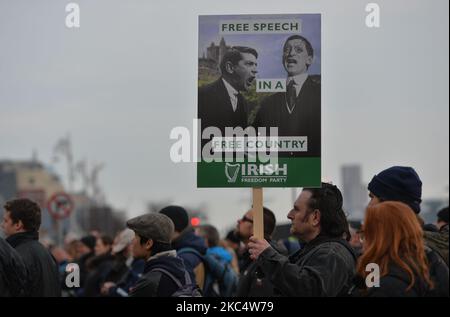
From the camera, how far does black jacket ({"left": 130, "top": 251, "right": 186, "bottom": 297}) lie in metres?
8.25

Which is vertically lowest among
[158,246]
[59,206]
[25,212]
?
[59,206]

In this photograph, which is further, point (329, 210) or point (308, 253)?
point (329, 210)

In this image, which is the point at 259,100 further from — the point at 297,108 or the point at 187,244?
the point at 187,244

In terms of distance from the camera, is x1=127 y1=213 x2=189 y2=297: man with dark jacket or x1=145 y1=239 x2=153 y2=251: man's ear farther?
x1=145 y1=239 x2=153 y2=251: man's ear

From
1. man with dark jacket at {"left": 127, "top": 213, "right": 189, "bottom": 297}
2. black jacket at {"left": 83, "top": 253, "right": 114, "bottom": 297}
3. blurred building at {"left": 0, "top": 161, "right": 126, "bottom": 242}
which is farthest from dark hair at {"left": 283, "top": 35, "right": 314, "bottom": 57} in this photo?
blurred building at {"left": 0, "top": 161, "right": 126, "bottom": 242}

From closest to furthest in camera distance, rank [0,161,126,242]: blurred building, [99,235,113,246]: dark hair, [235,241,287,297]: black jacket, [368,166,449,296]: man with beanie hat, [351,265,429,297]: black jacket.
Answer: [351,265,429,297]: black jacket, [368,166,449,296]: man with beanie hat, [235,241,287,297]: black jacket, [99,235,113,246]: dark hair, [0,161,126,242]: blurred building

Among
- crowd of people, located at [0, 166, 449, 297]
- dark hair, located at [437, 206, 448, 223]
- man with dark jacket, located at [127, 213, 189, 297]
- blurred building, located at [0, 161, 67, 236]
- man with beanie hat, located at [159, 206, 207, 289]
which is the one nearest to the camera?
crowd of people, located at [0, 166, 449, 297]

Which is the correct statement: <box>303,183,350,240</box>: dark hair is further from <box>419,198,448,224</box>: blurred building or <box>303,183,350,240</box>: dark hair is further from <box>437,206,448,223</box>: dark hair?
<box>437,206,448,223</box>: dark hair

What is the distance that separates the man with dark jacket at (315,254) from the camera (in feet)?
24.2

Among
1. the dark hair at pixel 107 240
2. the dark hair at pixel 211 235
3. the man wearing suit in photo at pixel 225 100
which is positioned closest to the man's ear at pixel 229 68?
the man wearing suit in photo at pixel 225 100

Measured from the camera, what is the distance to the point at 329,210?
7.98 meters

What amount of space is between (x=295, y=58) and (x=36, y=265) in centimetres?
290

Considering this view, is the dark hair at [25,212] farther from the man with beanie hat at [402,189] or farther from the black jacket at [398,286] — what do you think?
the black jacket at [398,286]

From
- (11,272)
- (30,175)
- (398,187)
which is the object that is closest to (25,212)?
(11,272)
